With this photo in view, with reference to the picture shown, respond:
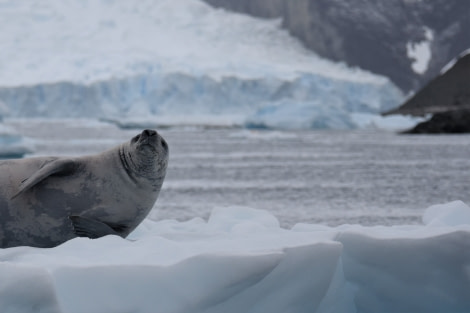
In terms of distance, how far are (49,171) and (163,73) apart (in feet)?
78.8

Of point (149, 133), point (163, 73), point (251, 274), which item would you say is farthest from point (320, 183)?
point (163, 73)

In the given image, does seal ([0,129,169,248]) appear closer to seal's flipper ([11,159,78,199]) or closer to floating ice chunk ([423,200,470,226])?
seal's flipper ([11,159,78,199])

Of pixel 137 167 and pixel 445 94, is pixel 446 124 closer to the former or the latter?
pixel 445 94

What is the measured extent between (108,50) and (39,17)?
6.42m

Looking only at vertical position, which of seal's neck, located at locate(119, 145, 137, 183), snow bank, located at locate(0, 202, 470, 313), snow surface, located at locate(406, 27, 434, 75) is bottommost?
snow surface, located at locate(406, 27, 434, 75)

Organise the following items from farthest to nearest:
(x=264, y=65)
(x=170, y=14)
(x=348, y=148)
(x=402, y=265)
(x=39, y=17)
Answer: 1. (x=170, y=14)
2. (x=39, y=17)
3. (x=264, y=65)
4. (x=348, y=148)
5. (x=402, y=265)

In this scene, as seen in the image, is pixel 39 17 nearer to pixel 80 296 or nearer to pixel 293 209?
pixel 293 209

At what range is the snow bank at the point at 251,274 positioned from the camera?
1.86 meters

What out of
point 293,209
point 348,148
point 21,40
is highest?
point 293,209

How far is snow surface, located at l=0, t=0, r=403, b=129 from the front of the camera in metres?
26.4

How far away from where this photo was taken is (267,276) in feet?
6.63

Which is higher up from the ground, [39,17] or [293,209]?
[293,209]

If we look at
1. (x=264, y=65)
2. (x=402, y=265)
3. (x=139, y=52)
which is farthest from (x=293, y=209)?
(x=139, y=52)

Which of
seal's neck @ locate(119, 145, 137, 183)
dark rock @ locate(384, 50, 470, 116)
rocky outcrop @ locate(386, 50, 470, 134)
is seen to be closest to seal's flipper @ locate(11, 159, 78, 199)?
seal's neck @ locate(119, 145, 137, 183)
